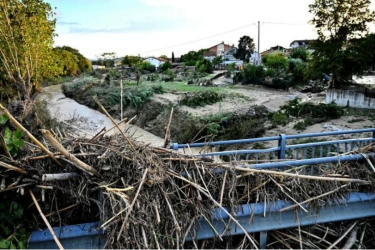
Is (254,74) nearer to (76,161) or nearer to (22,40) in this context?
(22,40)

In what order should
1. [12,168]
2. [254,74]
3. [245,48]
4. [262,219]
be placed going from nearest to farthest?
[12,168], [262,219], [254,74], [245,48]

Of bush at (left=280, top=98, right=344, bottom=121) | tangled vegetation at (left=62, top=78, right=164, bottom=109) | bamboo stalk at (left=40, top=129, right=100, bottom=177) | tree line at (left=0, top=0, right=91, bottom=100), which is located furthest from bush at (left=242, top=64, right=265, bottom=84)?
bamboo stalk at (left=40, top=129, right=100, bottom=177)

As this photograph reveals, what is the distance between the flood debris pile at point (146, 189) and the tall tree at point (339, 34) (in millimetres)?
13846

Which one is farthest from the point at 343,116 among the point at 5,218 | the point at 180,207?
the point at 5,218

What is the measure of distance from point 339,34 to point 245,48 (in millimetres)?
38134

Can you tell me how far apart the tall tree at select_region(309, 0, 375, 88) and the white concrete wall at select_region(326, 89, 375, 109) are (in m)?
1.00

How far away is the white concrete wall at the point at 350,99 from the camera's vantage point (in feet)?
45.5

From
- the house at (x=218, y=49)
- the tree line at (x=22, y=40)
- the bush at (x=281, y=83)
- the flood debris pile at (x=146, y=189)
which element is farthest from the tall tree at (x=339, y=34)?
the house at (x=218, y=49)

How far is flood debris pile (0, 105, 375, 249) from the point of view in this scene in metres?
2.24

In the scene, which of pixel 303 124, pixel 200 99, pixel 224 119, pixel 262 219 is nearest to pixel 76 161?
pixel 262 219

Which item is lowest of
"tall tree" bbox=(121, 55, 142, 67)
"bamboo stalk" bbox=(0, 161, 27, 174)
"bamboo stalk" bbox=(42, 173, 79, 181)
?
"bamboo stalk" bbox=(42, 173, 79, 181)

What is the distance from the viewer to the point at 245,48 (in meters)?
52.7

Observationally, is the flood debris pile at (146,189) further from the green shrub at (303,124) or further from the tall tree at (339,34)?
the tall tree at (339,34)

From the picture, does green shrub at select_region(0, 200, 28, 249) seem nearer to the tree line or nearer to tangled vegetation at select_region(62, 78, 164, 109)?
the tree line
